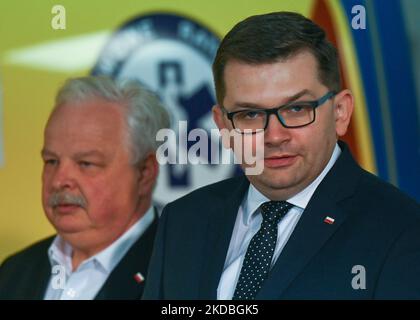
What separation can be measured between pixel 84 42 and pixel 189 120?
0.40 metres

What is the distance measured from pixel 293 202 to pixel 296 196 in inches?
0.6

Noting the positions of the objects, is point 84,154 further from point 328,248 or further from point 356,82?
point 328,248

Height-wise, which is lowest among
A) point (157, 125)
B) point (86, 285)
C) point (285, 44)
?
point (86, 285)

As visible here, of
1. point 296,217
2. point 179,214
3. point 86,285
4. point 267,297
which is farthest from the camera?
point 86,285

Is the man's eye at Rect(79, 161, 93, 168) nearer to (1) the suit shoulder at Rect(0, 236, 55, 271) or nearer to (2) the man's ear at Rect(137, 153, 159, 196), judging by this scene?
(2) the man's ear at Rect(137, 153, 159, 196)

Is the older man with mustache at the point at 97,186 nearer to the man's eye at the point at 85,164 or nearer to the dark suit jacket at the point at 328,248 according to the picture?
the man's eye at the point at 85,164

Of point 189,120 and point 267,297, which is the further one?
point 189,120

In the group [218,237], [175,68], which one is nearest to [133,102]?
[175,68]

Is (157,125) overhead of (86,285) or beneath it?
overhead

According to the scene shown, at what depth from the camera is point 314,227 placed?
5.61 feet

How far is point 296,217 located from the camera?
1790mm

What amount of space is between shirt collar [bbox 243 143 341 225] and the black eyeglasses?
0.13m

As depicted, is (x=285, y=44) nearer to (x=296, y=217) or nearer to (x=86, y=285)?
(x=296, y=217)
